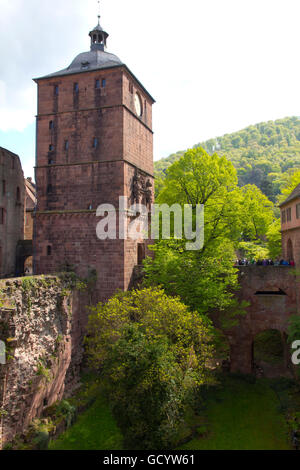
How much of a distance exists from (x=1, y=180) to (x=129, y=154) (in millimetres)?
9794

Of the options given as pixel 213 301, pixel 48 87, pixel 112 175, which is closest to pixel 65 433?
pixel 213 301

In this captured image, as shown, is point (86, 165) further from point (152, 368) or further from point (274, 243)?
point (274, 243)

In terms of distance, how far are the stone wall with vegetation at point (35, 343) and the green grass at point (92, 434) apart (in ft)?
5.58

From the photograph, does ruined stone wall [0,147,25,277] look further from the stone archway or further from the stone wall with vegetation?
the stone wall with vegetation

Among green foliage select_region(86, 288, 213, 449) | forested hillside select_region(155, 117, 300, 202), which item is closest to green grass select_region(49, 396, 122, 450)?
green foliage select_region(86, 288, 213, 449)

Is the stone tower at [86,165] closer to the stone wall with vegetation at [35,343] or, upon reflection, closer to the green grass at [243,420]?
the stone wall with vegetation at [35,343]

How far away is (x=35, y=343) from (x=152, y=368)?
20.0ft

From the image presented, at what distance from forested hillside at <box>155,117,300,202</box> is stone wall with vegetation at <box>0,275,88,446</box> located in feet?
210

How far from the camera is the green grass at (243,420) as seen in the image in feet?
53.0

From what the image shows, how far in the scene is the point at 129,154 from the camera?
2455 cm

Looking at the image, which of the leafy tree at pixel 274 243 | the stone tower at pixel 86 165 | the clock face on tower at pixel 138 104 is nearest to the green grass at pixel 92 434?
the stone tower at pixel 86 165

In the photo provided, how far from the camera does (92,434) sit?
16.2 m

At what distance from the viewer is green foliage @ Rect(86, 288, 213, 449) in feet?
46.3
